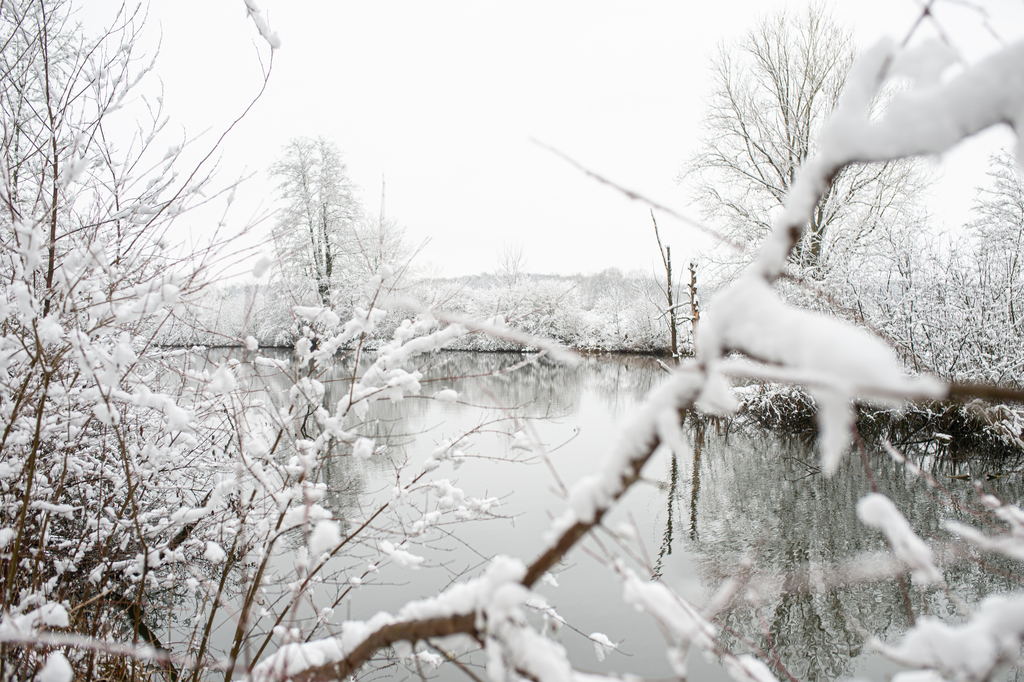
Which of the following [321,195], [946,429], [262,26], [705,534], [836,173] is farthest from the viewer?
[321,195]

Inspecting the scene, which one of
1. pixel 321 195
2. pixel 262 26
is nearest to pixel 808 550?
pixel 262 26

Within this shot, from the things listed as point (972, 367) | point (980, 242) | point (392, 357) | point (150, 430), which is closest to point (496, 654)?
point (392, 357)

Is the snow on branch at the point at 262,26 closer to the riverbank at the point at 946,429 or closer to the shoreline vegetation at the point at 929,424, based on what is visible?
the shoreline vegetation at the point at 929,424

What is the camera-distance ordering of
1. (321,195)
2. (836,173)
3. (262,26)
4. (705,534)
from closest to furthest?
(836,173)
(262,26)
(705,534)
(321,195)

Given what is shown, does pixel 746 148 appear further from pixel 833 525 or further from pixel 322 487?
pixel 322 487

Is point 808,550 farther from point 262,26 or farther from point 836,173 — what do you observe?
point 262,26

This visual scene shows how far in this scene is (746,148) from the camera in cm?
1350

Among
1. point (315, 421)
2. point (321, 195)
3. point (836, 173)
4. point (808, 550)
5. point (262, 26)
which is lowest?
point (808, 550)

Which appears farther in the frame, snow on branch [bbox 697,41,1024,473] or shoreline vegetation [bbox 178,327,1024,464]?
shoreline vegetation [bbox 178,327,1024,464]

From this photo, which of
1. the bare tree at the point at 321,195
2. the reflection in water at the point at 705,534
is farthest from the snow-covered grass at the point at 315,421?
the bare tree at the point at 321,195

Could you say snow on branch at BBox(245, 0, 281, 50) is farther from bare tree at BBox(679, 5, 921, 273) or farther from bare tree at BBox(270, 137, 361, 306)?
bare tree at BBox(270, 137, 361, 306)

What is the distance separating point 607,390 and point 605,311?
68.6 feet

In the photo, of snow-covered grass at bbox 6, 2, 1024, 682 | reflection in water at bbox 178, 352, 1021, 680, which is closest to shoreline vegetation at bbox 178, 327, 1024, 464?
reflection in water at bbox 178, 352, 1021, 680

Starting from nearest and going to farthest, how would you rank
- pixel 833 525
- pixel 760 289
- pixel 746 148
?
pixel 760 289, pixel 833 525, pixel 746 148
